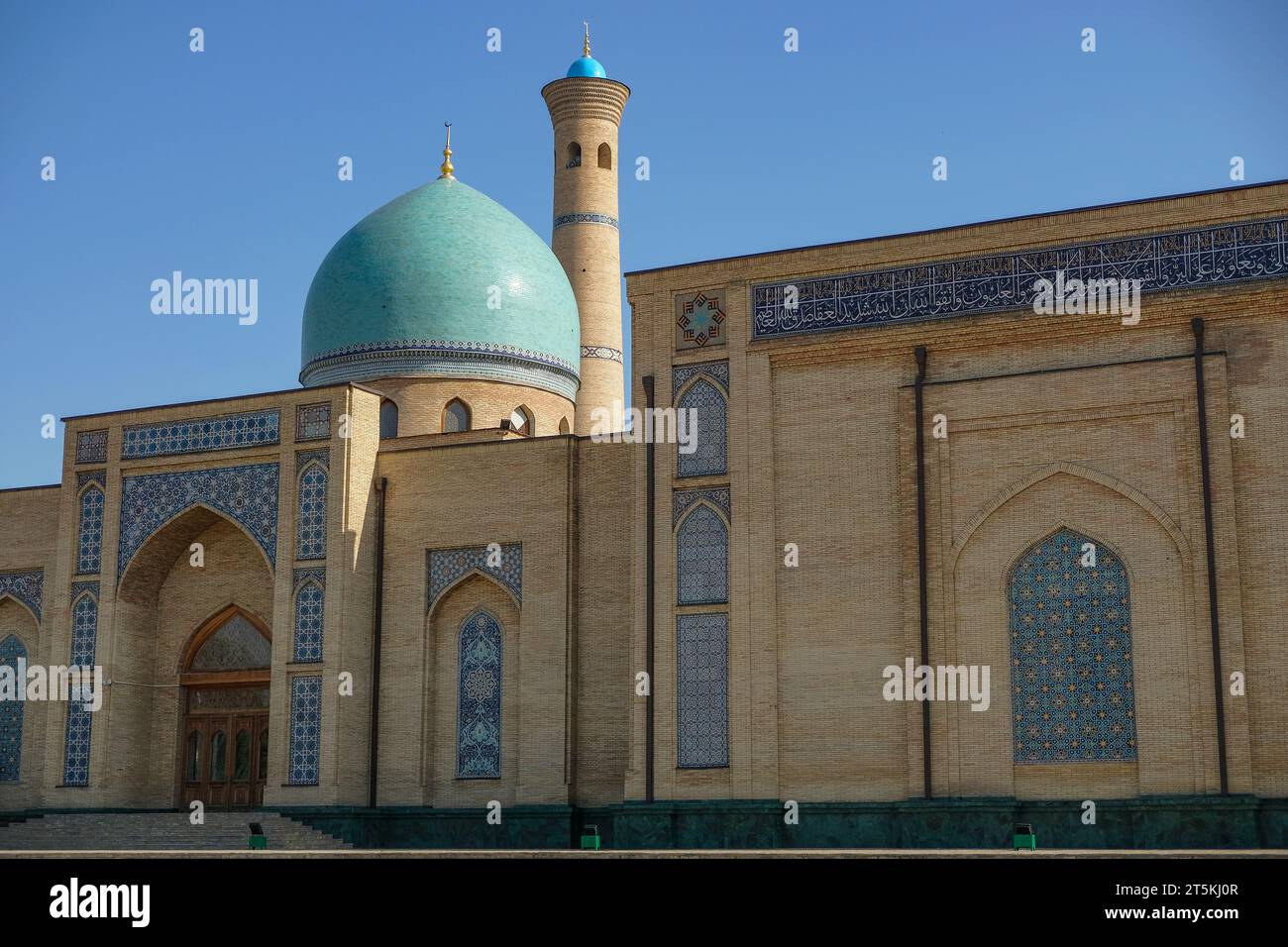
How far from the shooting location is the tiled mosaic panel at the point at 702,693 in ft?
48.9

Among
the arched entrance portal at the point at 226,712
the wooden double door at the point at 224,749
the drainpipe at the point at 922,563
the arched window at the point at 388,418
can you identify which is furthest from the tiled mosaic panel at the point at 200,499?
the drainpipe at the point at 922,563

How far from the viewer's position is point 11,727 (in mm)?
18859

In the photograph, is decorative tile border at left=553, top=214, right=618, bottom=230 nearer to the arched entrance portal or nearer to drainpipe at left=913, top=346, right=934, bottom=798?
the arched entrance portal

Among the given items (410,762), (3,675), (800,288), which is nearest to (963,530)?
(800,288)

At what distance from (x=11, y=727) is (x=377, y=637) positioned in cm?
455

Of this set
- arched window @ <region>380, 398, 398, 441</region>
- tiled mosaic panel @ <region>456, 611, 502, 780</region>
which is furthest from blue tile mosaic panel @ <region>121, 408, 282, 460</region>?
arched window @ <region>380, 398, 398, 441</region>

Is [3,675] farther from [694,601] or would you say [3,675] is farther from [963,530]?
[963,530]

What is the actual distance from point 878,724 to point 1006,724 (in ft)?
3.35

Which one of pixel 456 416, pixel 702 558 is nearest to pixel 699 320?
pixel 702 558

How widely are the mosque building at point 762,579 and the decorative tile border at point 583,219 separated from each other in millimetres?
7429

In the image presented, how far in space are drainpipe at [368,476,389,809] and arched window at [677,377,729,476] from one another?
354cm

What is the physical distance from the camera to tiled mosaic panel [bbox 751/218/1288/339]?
1384 cm

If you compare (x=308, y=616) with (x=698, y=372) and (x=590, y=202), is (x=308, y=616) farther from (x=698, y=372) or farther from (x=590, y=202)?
(x=590, y=202)

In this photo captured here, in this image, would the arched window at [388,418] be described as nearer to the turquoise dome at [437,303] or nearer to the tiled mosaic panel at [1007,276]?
the turquoise dome at [437,303]
